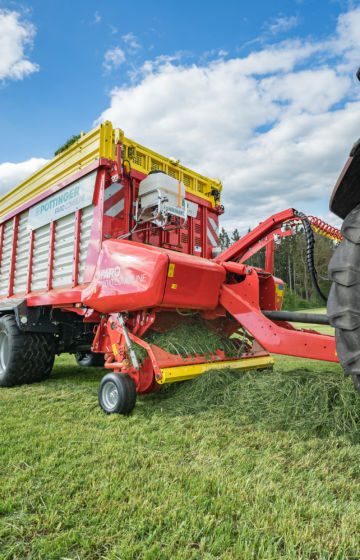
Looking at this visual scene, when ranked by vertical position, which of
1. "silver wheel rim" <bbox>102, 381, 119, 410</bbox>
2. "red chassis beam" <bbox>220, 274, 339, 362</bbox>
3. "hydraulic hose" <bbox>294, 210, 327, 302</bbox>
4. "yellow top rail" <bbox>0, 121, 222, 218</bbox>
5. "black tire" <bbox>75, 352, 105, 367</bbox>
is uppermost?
"yellow top rail" <bbox>0, 121, 222, 218</bbox>

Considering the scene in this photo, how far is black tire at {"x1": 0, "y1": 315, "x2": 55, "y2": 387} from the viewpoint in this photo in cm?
536

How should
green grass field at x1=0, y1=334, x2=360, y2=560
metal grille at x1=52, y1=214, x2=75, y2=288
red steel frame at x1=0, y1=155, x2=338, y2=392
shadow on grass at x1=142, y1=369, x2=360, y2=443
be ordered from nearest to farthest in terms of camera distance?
green grass field at x1=0, y1=334, x2=360, y2=560, shadow on grass at x1=142, y1=369, x2=360, y2=443, red steel frame at x1=0, y1=155, x2=338, y2=392, metal grille at x1=52, y1=214, x2=75, y2=288

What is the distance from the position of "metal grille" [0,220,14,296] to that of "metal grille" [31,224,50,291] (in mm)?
1024

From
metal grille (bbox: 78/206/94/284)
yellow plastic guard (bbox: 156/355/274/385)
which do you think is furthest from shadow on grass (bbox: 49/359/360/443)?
metal grille (bbox: 78/206/94/284)

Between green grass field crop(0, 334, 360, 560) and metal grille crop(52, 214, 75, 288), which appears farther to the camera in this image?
metal grille crop(52, 214, 75, 288)

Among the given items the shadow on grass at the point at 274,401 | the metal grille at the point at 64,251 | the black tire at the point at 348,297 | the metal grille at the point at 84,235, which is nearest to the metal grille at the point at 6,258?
the metal grille at the point at 64,251

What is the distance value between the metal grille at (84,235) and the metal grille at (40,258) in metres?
0.97

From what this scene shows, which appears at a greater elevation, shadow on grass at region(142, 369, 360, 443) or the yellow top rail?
the yellow top rail

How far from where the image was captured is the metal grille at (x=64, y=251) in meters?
5.02

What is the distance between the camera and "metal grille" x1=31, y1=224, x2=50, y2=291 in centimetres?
558

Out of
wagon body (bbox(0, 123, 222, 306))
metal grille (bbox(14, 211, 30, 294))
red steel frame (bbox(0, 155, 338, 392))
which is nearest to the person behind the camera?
red steel frame (bbox(0, 155, 338, 392))

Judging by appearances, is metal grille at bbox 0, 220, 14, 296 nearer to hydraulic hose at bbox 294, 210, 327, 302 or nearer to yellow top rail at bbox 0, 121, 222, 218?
yellow top rail at bbox 0, 121, 222, 218

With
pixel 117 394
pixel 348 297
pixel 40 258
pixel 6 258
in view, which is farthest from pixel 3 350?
pixel 348 297

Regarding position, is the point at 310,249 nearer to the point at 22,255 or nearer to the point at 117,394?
the point at 117,394
